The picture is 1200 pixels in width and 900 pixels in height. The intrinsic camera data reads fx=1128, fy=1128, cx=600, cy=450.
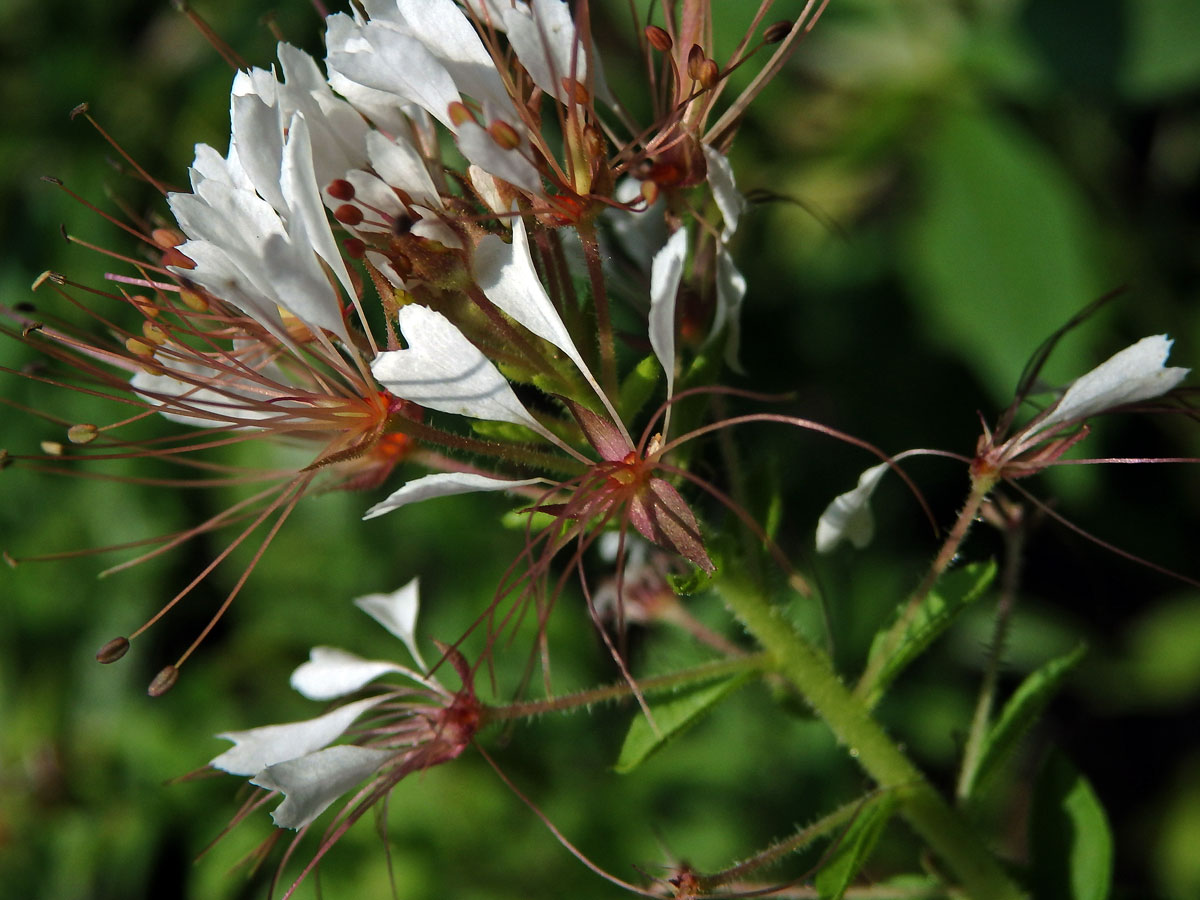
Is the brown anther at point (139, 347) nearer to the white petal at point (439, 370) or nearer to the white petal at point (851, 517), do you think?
the white petal at point (439, 370)

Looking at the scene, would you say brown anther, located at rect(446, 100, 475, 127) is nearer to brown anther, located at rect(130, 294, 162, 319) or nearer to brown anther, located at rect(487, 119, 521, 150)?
brown anther, located at rect(487, 119, 521, 150)

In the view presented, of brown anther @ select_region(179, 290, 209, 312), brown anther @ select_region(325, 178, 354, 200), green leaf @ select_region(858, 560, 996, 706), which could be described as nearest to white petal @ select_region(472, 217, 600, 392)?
brown anther @ select_region(325, 178, 354, 200)

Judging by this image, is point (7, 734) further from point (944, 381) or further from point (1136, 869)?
point (1136, 869)

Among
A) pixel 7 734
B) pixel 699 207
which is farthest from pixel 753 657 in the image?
pixel 7 734

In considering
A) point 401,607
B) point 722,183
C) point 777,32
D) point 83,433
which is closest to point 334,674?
point 401,607

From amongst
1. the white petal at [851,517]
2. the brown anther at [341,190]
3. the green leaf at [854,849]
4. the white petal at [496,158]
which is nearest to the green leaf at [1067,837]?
the green leaf at [854,849]
